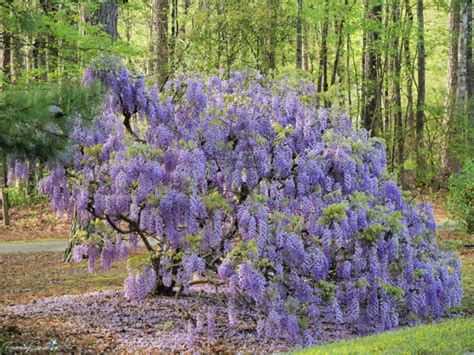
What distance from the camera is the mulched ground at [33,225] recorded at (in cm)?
1962

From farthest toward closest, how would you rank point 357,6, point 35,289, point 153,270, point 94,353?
point 357,6, point 35,289, point 153,270, point 94,353

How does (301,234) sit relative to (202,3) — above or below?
below

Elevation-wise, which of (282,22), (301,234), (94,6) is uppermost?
(282,22)

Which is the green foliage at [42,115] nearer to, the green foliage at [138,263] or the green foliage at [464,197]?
the green foliage at [138,263]

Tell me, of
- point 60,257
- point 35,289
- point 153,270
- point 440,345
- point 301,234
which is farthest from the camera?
point 60,257

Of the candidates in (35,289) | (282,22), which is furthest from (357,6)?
(35,289)

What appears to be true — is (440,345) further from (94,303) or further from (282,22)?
(282,22)

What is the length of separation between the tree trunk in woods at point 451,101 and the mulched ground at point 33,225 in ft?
40.2

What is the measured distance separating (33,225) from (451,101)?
1437cm

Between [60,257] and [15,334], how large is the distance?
7.84 m

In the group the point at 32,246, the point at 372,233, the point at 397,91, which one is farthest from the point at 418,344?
the point at 397,91

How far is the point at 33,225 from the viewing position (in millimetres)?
20797

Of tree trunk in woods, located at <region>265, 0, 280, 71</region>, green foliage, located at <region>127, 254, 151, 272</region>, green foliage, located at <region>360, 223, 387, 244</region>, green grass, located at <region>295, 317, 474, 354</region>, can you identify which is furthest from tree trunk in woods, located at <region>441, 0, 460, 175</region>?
green grass, located at <region>295, 317, 474, 354</region>

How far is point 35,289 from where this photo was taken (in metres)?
10.8
